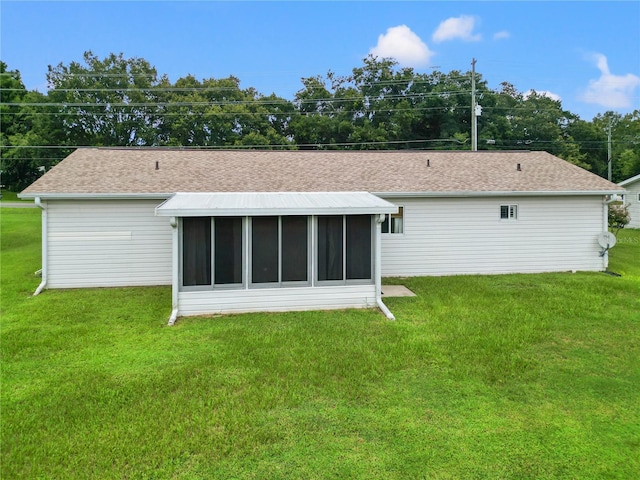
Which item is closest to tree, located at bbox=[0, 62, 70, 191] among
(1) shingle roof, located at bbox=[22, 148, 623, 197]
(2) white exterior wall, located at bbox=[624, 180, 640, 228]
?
(1) shingle roof, located at bbox=[22, 148, 623, 197]

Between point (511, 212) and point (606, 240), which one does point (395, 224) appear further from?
point (606, 240)

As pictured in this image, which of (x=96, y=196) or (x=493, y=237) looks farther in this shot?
(x=493, y=237)

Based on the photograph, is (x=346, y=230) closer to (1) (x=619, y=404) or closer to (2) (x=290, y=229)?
A: (2) (x=290, y=229)

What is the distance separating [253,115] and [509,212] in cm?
2730

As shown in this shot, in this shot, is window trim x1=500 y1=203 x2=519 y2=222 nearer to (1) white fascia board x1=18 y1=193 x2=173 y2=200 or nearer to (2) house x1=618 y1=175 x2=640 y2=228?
(1) white fascia board x1=18 y1=193 x2=173 y2=200

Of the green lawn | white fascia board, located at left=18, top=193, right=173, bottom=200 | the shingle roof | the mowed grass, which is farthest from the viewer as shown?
the green lawn

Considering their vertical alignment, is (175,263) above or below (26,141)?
below

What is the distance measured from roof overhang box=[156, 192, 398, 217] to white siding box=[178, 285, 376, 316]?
61.3 inches

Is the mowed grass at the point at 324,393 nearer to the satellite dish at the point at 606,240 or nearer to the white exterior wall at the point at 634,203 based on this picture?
the satellite dish at the point at 606,240

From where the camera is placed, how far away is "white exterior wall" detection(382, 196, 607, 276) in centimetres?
1113

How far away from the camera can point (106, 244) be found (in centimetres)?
1000

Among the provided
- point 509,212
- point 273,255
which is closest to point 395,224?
point 509,212

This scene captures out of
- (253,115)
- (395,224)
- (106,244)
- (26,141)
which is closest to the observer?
(106,244)

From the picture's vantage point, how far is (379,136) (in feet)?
108
